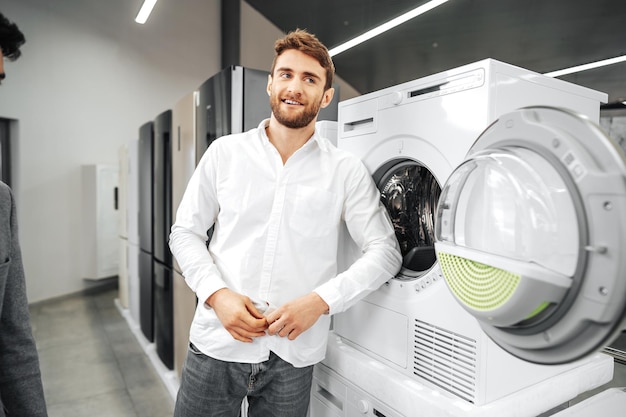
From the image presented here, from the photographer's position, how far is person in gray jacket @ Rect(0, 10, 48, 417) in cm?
84

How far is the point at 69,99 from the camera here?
489cm

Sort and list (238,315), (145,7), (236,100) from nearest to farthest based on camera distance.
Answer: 1. (238,315)
2. (236,100)
3. (145,7)

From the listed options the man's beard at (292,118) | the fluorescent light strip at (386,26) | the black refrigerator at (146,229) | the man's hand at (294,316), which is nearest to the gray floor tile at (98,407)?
the black refrigerator at (146,229)

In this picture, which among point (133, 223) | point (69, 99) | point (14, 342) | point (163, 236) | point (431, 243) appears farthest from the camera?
point (69, 99)

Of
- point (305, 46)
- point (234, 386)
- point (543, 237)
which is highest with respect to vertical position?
point (305, 46)

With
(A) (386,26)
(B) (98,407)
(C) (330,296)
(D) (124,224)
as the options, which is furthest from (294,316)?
(A) (386,26)

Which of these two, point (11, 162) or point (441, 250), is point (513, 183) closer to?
point (441, 250)

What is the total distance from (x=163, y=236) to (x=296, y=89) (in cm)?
191

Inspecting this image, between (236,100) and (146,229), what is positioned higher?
(236,100)

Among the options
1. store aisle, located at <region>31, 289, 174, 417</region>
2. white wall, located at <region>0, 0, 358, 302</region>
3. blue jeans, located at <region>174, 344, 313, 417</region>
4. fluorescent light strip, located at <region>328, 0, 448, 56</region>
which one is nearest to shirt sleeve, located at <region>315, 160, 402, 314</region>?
blue jeans, located at <region>174, 344, 313, 417</region>

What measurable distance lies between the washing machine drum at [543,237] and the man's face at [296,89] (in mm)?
578

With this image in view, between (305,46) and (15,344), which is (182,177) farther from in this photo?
(15,344)

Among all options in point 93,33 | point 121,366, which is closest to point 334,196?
point 121,366

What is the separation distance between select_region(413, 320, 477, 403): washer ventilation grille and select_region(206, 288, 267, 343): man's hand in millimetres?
476
